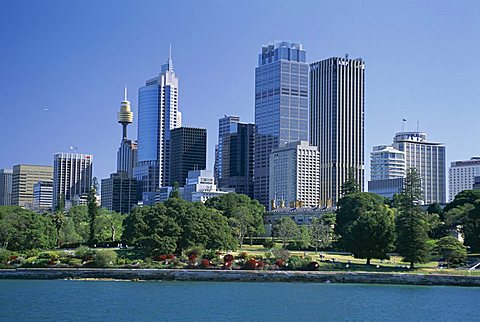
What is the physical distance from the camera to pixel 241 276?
3282 inches

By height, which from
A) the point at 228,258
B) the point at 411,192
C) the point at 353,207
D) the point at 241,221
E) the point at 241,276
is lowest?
the point at 241,276

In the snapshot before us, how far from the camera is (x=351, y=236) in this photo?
9381 cm

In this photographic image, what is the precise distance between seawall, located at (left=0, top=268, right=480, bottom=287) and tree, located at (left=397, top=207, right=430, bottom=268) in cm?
694

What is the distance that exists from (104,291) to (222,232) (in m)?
31.2

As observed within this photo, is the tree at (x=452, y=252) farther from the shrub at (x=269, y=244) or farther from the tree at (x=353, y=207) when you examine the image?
the shrub at (x=269, y=244)

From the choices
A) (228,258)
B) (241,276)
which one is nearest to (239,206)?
(228,258)

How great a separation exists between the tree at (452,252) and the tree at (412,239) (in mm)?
2330

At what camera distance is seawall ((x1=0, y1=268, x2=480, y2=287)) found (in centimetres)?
8131

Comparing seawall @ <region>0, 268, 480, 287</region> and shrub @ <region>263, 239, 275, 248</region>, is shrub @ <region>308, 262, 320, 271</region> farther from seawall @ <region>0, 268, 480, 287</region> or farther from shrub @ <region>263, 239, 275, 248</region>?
shrub @ <region>263, 239, 275, 248</region>

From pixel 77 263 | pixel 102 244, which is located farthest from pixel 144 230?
pixel 102 244

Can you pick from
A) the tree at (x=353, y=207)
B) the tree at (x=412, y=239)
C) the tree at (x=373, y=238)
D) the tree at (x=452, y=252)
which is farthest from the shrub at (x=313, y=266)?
the tree at (x=353, y=207)

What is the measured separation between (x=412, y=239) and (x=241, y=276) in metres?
20.0

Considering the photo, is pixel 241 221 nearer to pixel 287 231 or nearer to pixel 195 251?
pixel 287 231

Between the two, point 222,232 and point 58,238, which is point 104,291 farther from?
point 58,238
